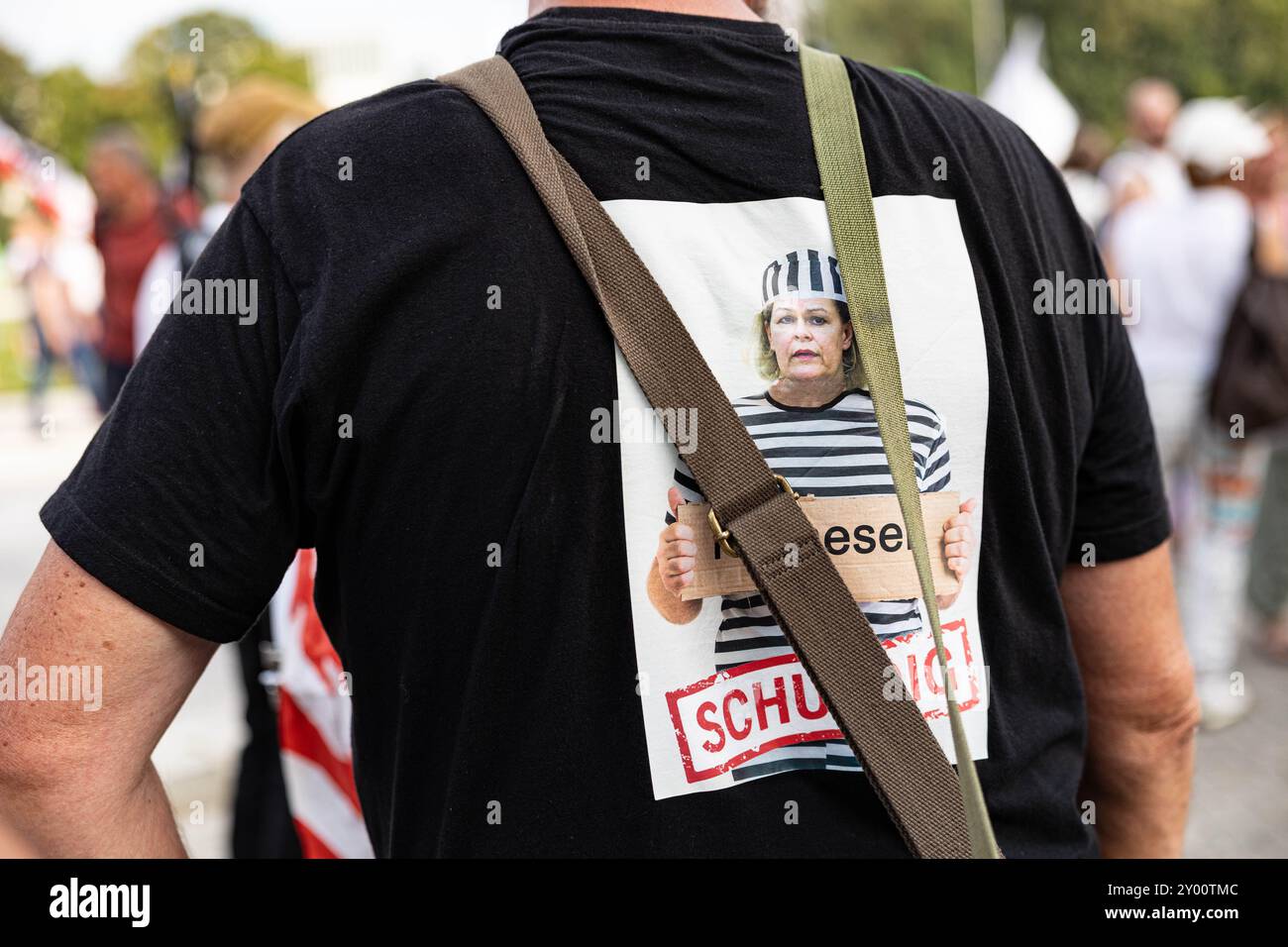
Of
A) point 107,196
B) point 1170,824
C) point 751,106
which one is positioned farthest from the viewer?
point 107,196

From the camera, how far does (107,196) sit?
7379 millimetres

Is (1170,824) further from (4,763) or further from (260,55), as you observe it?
(260,55)

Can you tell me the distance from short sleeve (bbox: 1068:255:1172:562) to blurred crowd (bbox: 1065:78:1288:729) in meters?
3.30

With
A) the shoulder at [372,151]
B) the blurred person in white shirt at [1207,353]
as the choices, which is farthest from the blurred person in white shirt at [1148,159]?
the shoulder at [372,151]

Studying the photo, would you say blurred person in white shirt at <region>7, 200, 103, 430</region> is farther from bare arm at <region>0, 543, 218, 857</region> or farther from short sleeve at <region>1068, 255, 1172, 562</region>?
short sleeve at <region>1068, 255, 1172, 562</region>

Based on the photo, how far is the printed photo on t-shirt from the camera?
1310 mm

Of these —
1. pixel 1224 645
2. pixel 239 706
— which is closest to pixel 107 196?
pixel 239 706

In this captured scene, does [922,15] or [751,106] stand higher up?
[922,15]

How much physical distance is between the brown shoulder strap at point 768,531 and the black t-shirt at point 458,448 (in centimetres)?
3

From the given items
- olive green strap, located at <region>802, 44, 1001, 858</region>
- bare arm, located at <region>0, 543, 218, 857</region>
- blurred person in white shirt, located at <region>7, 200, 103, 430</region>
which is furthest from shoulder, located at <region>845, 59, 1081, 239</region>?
blurred person in white shirt, located at <region>7, 200, 103, 430</region>

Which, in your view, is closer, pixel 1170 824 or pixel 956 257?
pixel 956 257

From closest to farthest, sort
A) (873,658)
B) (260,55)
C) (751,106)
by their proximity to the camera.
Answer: (873,658), (751,106), (260,55)
